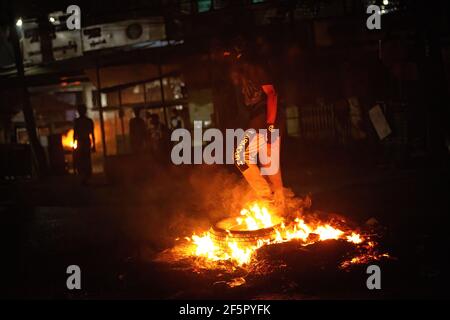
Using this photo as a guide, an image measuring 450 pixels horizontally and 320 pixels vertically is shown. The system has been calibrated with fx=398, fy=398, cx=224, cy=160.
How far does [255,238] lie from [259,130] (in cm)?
169

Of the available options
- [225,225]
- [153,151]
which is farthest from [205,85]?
[225,225]

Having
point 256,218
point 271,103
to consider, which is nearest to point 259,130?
point 271,103

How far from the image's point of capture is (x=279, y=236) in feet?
18.3

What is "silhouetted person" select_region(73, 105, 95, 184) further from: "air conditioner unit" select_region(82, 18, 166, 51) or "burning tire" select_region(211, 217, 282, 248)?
"air conditioner unit" select_region(82, 18, 166, 51)

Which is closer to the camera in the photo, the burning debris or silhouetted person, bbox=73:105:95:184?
the burning debris

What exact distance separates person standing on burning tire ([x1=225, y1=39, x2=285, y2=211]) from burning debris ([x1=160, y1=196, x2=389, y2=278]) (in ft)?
1.15

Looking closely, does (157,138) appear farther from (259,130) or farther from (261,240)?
(261,240)

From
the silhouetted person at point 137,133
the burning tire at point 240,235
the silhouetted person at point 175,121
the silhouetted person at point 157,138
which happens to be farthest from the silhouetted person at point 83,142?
the burning tire at point 240,235

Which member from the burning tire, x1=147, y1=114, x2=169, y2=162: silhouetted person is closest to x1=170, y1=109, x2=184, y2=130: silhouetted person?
x1=147, y1=114, x2=169, y2=162: silhouetted person

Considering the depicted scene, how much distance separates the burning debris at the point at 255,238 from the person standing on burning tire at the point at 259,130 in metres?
0.35

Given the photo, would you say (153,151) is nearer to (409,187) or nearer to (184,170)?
(184,170)

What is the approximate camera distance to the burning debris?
16.1 feet

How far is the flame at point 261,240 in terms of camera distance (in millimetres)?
5049

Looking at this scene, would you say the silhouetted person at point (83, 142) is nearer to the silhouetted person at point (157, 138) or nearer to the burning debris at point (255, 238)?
the silhouetted person at point (157, 138)
